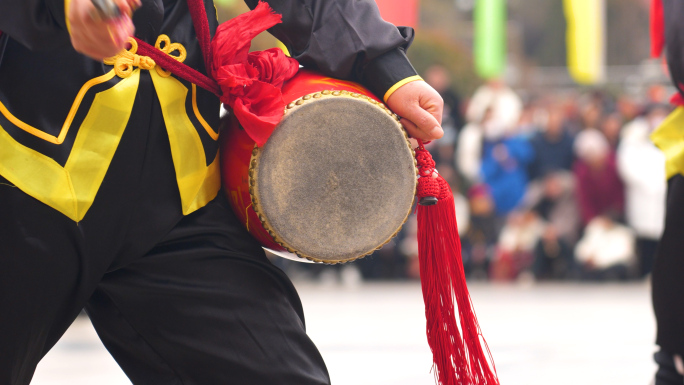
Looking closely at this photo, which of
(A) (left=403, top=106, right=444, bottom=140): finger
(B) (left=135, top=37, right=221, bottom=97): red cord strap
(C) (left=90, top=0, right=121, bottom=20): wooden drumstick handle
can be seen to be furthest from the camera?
(A) (left=403, top=106, right=444, bottom=140): finger

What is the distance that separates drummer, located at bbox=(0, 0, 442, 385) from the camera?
162 cm

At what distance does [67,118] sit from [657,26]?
5.43 ft

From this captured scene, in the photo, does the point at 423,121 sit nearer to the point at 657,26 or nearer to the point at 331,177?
the point at 331,177

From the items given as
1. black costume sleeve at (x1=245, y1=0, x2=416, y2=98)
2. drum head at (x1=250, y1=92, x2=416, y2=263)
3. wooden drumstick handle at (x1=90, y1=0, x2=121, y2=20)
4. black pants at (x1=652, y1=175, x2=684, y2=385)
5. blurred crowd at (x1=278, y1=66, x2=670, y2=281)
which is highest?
wooden drumstick handle at (x1=90, y1=0, x2=121, y2=20)

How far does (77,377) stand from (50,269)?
289cm

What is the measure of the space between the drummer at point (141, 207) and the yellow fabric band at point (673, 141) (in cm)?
93

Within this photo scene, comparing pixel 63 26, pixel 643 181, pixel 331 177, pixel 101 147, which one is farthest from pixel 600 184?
pixel 63 26

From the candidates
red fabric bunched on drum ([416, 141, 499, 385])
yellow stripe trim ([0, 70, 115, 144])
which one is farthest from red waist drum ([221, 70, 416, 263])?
yellow stripe trim ([0, 70, 115, 144])

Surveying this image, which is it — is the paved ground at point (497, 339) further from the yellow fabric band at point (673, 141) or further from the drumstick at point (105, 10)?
the drumstick at point (105, 10)

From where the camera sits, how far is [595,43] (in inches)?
514

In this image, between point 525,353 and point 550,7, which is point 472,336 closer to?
point 525,353

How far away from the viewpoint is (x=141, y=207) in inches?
67.4

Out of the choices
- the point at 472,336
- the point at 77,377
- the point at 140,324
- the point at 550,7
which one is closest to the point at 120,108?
the point at 140,324

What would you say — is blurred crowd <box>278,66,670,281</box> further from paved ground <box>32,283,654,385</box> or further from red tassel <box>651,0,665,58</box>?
red tassel <box>651,0,665,58</box>
